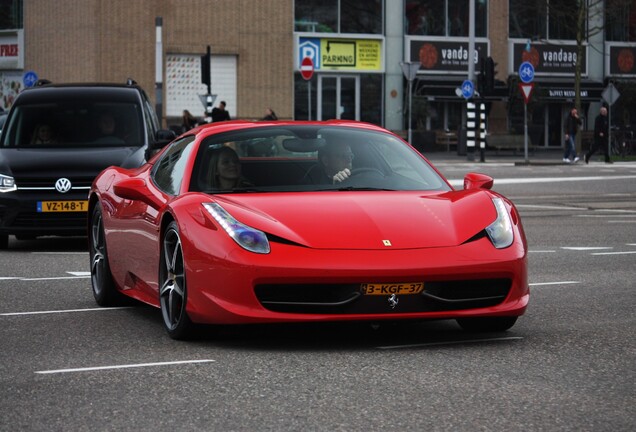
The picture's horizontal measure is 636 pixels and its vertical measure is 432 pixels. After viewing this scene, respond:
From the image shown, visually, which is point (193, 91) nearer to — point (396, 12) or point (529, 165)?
point (396, 12)

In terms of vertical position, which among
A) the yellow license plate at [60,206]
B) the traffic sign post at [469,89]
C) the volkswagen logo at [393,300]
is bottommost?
the volkswagen logo at [393,300]

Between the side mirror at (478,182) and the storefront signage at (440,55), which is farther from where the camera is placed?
the storefront signage at (440,55)

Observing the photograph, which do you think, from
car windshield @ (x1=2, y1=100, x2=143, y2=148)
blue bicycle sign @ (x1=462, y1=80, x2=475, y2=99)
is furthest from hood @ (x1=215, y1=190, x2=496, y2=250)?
blue bicycle sign @ (x1=462, y1=80, x2=475, y2=99)

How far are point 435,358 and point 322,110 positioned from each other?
167ft

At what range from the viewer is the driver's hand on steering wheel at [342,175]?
27.8 feet

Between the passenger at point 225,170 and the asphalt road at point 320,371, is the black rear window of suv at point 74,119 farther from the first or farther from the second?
the passenger at point 225,170

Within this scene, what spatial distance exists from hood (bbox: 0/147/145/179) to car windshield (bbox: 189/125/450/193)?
20.2 ft

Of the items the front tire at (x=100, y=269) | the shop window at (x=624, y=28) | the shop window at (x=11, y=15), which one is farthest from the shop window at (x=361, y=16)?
the front tire at (x=100, y=269)

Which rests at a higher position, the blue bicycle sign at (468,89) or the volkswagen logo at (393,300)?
the blue bicycle sign at (468,89)

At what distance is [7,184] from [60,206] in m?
0.63

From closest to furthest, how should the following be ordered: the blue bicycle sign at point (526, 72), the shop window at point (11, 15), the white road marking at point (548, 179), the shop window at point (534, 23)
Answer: the white road marking at point (548, 179) → the blue bicycle sign at point (526, 72) → the shop window at point (11, 15) → the shop window at point (534, 23)

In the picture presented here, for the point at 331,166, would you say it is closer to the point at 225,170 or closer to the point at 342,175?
the point at 342,175

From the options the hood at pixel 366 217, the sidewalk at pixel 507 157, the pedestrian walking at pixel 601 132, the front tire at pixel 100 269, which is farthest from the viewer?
the sidewalk at pixel 507 157

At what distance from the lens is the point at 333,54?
57062 millimetres
